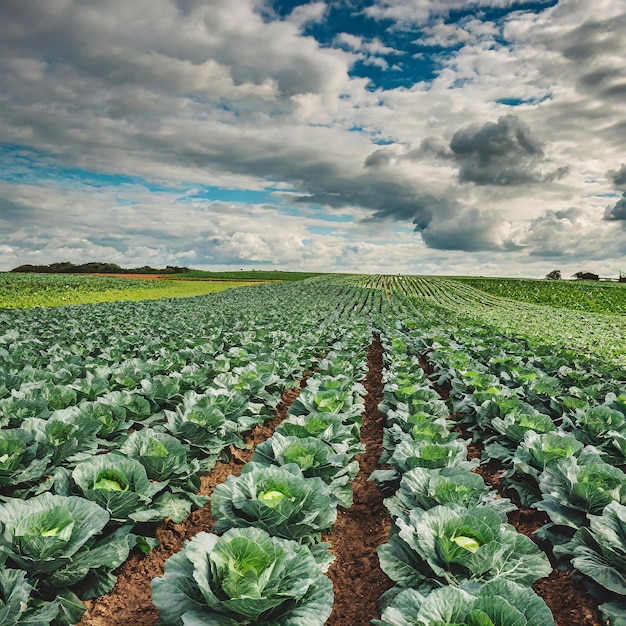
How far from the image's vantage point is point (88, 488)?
3.83 m

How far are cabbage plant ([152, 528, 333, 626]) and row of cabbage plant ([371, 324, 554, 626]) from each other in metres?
0.44

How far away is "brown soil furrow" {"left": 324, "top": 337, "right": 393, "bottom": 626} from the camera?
12.7 ft

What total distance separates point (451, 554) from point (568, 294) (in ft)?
177

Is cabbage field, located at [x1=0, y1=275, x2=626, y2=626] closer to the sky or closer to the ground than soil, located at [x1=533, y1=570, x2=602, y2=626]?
closer to the sky

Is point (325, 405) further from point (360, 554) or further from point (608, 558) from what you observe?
point (608, 558)

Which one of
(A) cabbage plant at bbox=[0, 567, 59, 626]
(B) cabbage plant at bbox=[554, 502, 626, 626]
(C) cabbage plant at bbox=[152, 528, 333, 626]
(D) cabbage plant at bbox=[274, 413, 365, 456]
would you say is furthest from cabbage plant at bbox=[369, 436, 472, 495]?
(A) cabbage plant at bbox=[0, 567, 59, 626]

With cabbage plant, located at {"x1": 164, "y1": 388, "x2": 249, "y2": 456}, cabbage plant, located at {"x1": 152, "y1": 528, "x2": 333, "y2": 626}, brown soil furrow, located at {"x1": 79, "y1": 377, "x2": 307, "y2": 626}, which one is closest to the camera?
cabbage plant, located at {"x1": 152, "y1": 528, "x2": 333, "y2": 626}

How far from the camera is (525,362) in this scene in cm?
1182

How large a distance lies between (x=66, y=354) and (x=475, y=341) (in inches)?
433

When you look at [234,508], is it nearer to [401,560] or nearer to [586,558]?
[401,560]

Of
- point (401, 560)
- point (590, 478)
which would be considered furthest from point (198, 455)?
point (590, 478)

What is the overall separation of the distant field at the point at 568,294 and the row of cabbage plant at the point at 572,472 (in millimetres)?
39207

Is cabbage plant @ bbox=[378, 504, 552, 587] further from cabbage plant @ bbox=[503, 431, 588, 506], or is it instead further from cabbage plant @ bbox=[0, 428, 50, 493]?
cabbage plant @ bbox=[0, 428, 50, 493]

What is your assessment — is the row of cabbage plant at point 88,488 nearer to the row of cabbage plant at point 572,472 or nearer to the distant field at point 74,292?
the row of cabbage plant at point 572,472
